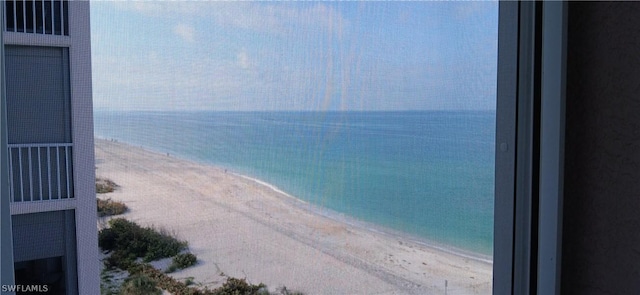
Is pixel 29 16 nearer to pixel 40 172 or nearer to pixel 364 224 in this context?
pixel 40 172

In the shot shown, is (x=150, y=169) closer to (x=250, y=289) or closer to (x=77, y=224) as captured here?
(x=77, y=224)

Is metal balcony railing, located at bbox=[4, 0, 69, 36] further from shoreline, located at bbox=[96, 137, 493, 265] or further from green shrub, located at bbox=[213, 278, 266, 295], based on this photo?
green shrub, located at bbox=[213, 278, 266, 295]

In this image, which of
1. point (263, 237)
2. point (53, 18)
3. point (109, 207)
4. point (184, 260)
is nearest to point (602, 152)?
point (263, 237)

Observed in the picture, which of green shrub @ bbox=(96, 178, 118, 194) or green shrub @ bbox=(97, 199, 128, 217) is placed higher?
green shrub @ bbox=(96, 178, 118, 194)

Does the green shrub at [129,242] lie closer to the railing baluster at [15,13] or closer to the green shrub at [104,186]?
the green shrub at [104,186]

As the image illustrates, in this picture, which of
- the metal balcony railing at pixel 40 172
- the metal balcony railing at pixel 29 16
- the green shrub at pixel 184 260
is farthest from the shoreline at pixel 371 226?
the metal balcony railing at pixel 29 16

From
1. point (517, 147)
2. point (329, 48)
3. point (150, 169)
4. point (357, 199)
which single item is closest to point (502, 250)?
point (517, 147)

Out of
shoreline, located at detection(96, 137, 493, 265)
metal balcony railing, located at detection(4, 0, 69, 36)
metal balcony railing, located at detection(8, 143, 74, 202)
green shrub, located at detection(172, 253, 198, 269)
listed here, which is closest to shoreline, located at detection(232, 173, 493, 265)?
shoreline, located at detection(96, 137, 493, 265)
